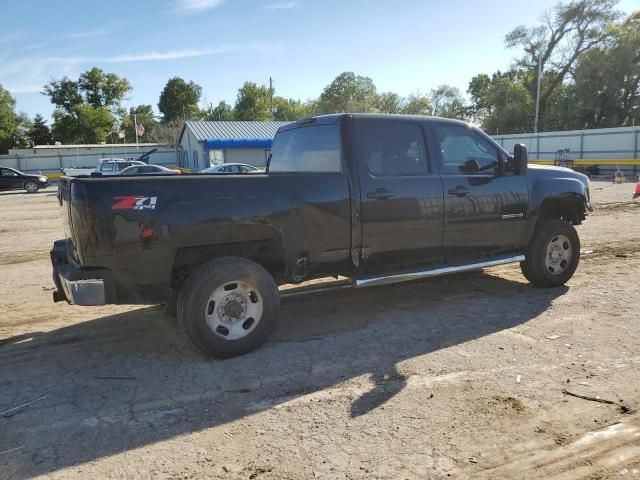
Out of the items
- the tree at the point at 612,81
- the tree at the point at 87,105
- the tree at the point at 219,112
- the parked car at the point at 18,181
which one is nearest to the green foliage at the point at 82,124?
the tree at the point at 87,105

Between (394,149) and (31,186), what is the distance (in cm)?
3021

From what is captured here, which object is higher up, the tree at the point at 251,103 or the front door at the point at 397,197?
the tree at the point at 251,103

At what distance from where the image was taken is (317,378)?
3.96m

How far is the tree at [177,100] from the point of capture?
82938mm

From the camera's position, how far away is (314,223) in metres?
4.61

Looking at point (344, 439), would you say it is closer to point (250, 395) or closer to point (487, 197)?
point (250, 395)

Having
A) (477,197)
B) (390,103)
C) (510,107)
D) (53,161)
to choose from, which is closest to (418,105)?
(390,103)

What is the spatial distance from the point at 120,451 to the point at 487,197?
14.4 feet

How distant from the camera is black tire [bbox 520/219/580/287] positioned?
6.10 meters

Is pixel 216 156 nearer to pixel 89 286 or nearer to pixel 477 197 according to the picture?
pixel 477 197

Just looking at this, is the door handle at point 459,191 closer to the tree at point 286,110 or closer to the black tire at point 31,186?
the black tire at point 31,186

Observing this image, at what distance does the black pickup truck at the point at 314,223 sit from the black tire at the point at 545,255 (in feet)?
0.05

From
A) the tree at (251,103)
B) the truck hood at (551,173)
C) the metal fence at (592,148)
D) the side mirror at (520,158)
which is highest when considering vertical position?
the tree at (251,103)

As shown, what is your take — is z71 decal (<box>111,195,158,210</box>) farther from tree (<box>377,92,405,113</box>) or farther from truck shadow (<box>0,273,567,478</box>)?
tree (<box>377,92,405,113</box>)
